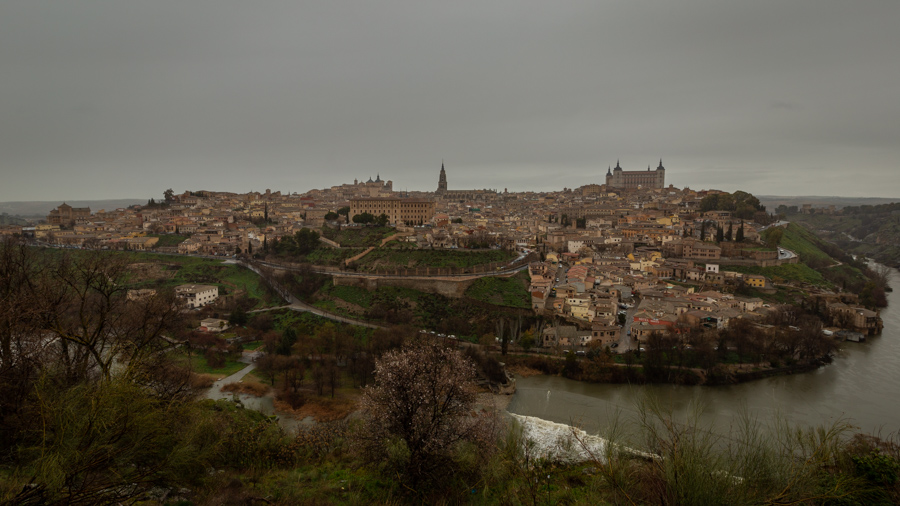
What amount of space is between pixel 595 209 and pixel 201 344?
140ft

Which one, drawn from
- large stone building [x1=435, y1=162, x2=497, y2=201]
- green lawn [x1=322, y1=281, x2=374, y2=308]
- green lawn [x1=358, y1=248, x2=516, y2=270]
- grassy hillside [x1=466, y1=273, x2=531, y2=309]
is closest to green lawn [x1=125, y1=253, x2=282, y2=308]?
green lawn [x1=322, y1=281, x2=374, y2=308]

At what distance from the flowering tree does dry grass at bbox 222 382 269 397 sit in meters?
10.4

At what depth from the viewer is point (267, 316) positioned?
71.7 feet

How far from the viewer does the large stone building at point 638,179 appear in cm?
7725

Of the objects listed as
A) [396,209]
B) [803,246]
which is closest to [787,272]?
[803,246]

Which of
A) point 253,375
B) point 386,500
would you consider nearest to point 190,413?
point 386,500

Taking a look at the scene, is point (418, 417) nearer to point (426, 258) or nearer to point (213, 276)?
point (426, 258)

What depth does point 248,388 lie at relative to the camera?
50.8ft

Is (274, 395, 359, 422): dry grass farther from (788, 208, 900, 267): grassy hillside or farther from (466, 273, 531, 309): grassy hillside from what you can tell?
(788, 208, 900, 267): grassy hillside

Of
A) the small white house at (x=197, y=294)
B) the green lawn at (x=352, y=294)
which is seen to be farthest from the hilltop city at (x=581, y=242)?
the small white house at (x=197, y=294)

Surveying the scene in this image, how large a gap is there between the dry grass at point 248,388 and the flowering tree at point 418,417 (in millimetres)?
10399

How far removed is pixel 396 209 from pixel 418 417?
34945mm

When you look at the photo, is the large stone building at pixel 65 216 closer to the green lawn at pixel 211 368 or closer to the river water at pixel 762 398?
the green lawn at pixel 211 368

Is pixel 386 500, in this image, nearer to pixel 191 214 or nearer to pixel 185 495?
pixel 185 495
